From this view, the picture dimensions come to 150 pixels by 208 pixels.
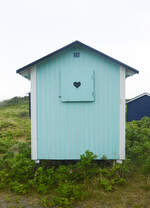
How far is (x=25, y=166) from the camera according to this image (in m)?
4.64

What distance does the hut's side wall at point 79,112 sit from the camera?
4.78 meters

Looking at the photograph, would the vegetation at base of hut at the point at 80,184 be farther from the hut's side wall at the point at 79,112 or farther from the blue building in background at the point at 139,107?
the blue building in background at the point at 139,107

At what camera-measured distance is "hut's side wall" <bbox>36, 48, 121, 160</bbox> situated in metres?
4.78

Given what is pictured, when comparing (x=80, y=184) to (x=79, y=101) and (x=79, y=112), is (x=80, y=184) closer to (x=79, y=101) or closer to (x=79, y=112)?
(x=79, y=112)

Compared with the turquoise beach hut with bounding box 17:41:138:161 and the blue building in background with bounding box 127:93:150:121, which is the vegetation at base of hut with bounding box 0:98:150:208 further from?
the blue building in background with bounding box 127:93:150:121

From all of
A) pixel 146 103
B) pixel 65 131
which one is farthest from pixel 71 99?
pixel 146 103

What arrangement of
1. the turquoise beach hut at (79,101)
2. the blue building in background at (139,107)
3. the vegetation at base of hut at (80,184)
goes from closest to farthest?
the vegetation at base of hut at (80,184) < the turquoise beach hut at (79,101) < the blue building in background at (139,107)

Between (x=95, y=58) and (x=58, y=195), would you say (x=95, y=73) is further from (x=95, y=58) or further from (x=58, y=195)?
(x=58, y=195)

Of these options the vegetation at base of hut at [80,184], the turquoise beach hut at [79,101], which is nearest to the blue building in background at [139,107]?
the vegetation at base of hut at [80,184]

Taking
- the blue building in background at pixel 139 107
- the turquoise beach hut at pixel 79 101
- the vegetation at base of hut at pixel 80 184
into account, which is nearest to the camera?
the vegetation at base of hut at pixel 80 184

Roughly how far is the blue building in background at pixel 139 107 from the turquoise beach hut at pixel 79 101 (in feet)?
38.3

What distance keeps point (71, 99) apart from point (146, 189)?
280 cm

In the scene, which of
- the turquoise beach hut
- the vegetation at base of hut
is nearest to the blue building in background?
the vegetation at base of hut

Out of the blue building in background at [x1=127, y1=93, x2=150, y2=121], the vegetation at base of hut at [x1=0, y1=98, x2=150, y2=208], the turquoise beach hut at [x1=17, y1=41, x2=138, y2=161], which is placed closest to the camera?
the vegetation at base of hut at [x1=0, y1=98, x2=150, y2=208]
